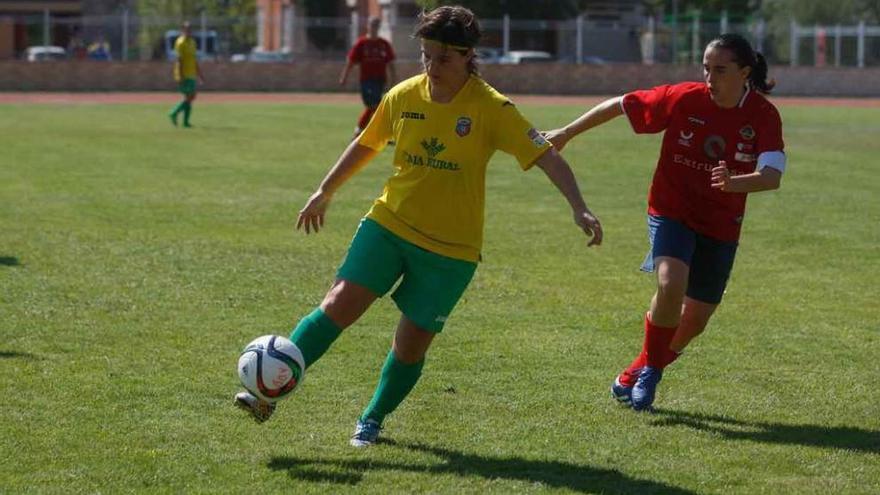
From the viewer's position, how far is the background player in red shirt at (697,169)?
677 centimetres

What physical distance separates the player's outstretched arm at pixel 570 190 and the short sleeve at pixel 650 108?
938 mm

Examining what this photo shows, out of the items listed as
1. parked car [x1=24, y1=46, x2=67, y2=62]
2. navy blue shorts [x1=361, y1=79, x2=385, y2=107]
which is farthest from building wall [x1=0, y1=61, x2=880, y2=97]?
navy blue shorts [x1=361, y1=79, x2=385, y2=107]

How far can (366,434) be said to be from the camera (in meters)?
6.34

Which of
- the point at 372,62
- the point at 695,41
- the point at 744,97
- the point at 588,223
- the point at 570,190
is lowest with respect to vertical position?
the point at 588,223

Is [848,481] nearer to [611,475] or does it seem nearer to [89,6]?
[611,475]

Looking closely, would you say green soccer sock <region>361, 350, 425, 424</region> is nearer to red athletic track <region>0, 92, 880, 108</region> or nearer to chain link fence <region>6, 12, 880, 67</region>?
red athletic track <region>0, 92, 880, 108</region>

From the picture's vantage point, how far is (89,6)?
7612 centimetres

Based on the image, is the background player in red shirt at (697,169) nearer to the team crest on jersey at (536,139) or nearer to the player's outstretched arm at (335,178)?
the team crest on jersey at (536,139)

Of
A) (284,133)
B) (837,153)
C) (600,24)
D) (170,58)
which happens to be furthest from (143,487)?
Answer: (600,24)

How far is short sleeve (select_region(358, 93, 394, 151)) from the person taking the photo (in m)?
6.30

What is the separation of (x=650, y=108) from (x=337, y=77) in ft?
137

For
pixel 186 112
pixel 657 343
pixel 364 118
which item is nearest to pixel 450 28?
pixel 657 343

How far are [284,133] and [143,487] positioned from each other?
73.0 feet

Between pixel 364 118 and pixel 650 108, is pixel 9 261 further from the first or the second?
pixel 364 118
